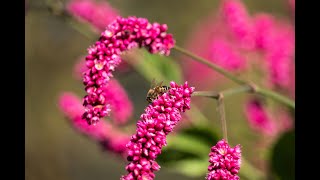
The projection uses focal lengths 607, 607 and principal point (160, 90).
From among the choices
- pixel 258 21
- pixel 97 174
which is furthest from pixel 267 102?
pixel 97 174

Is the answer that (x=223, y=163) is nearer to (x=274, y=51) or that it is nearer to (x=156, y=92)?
(x=156, y=92)

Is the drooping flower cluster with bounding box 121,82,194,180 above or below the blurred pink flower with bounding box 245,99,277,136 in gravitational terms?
below

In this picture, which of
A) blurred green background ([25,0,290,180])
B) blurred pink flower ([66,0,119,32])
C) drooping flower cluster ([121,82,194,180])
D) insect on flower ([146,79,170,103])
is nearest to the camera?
drooping flower cluster ([121,82,194,180])

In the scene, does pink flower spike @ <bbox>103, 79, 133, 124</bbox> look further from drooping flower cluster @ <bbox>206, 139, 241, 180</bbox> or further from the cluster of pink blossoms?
drooping flower cluster @ <bbox>206, 139, 241, 180</bbox>

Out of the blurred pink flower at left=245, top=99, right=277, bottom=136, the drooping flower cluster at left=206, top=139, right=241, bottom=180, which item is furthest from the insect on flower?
the blurred pink flower at left=245, top=99, right=277, bottom=136

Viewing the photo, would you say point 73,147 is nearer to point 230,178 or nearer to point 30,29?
point 30,29
